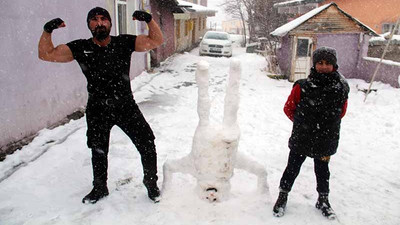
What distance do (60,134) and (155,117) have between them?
1.79 m

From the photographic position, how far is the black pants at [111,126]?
2.74m

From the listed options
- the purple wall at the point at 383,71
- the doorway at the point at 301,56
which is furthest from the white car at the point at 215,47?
the purple wall at the point at 383,71

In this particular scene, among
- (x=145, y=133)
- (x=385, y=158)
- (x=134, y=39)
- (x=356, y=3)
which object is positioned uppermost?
(x=356, y=3)

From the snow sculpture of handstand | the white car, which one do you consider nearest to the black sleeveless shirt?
the snow sculpture of handstand

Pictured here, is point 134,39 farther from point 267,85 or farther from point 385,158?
point 267,85

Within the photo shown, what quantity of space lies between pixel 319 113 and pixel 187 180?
64.1 inches

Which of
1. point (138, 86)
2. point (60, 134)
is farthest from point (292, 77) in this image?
point (60, 134)

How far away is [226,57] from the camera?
18.0 meters

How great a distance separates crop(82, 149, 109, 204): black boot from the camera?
2.92m

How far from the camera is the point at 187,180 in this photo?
3529 mm

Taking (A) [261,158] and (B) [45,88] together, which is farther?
(B) [45,88]

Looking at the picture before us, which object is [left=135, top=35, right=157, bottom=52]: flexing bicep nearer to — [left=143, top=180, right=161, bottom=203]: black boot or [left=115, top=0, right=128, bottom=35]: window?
[left=143, top=180, right=161, bottom=203]: black boot

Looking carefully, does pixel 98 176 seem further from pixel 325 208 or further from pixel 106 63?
pixel 325 208

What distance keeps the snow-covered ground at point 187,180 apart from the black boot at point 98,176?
0.07m
